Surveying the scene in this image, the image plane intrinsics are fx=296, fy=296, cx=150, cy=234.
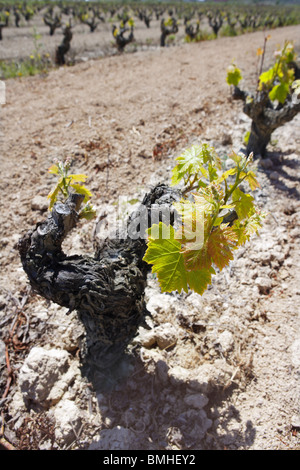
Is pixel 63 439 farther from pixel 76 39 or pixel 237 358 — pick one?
pixel 76 39

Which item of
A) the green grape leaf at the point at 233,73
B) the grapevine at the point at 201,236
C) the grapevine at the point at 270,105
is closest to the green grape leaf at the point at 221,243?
the grapevine at the point at 201,236

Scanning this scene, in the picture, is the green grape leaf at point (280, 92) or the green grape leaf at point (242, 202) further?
the green grape leaf at point (280, 92)

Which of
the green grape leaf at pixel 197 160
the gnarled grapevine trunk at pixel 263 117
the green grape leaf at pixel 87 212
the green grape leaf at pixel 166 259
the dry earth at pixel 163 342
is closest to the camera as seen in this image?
the green grape leaf at pixel 166 259

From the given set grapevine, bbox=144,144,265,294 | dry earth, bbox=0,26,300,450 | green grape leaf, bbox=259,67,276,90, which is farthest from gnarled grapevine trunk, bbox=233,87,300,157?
grapevine, bbox=144,144,265,294

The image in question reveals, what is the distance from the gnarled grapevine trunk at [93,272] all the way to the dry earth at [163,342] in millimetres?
476

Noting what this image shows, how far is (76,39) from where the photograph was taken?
15594mm

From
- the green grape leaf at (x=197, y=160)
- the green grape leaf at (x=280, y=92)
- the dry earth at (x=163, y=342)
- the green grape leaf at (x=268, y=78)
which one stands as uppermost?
the green grape leaf at (x=268, y=78)

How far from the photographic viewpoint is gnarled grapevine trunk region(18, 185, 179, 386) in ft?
5.51

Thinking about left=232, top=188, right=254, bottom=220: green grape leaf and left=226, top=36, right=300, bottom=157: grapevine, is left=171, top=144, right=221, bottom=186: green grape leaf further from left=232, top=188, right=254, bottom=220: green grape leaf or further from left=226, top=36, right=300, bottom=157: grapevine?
left=226, top=36, right=300, bottom=157: grapevine

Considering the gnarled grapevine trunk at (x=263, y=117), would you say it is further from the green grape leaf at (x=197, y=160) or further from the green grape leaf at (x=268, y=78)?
the green grape leaf at (x=197, y=160)

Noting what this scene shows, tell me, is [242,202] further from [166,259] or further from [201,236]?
[166,259]

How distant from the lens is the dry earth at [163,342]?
6.30 feet

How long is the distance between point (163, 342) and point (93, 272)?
3.01 feet

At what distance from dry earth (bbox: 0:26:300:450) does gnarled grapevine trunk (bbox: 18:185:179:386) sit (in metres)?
0.48
